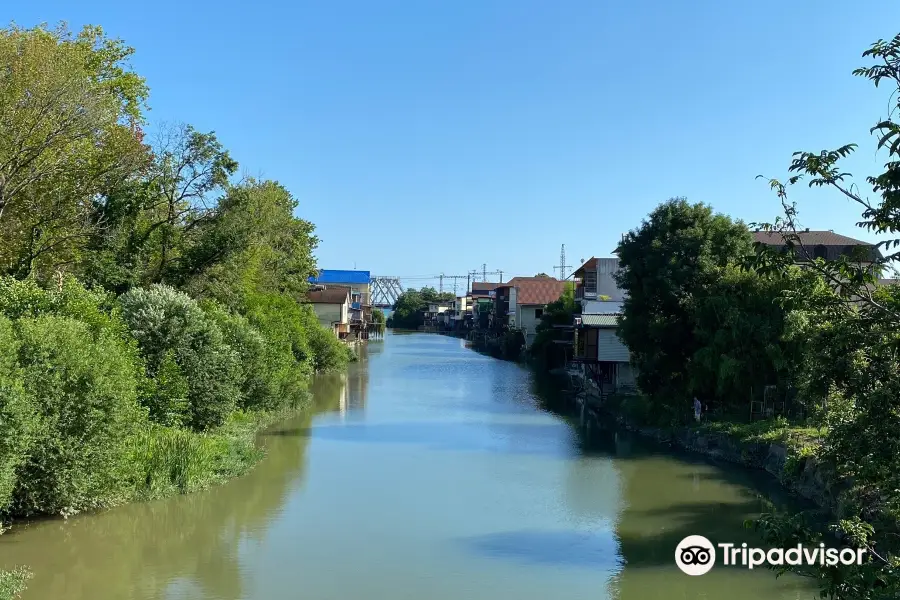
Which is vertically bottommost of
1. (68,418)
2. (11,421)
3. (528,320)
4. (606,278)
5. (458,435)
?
(458,435)

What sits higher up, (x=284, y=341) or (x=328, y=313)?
(x=328, y=313)

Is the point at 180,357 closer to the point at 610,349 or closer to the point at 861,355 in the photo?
the point at 861,355

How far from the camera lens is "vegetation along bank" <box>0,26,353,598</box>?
41.4 feet

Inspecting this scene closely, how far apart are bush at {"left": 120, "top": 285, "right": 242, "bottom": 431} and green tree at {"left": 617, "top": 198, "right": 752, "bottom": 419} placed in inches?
537

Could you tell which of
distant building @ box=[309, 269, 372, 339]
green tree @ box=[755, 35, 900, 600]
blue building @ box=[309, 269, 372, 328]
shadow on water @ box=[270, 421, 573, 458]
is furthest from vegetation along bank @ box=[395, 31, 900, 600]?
blue building @ box=[309, 269, 372, 328]

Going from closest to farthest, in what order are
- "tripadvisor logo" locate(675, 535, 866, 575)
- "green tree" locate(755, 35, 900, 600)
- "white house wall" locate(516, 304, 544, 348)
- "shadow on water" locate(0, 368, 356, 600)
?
"green tree" locate(755, 35, 900, 600), "shadow on water" locate(0, 368, 356, 600), "tripadvisor logo" locate(675, 535, 866, 575), "white house wall" locate(516, 304, 544, 348)

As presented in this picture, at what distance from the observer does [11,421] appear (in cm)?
1064

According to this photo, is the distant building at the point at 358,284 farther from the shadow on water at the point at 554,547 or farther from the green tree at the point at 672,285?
the shadow on water at the point at 554,547

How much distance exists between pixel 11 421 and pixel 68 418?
79.6 inches

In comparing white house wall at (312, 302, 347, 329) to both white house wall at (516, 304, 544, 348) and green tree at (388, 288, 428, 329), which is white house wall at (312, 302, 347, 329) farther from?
green tree at (388, 288, 428, 329)

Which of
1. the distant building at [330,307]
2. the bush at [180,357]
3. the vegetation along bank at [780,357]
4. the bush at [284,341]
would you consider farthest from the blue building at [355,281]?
the bush at [180,357]

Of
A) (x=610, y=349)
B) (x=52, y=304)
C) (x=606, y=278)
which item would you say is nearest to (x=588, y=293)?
(x=606, y=278)

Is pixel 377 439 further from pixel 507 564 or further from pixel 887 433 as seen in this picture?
pixel 887 433

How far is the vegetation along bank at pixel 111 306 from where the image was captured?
12.6m
